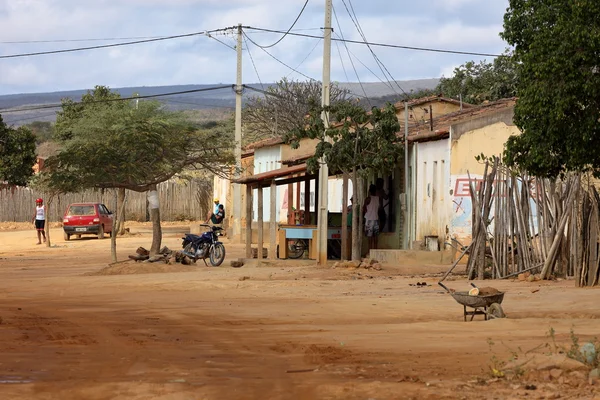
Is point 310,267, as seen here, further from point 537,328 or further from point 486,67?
point 486,67

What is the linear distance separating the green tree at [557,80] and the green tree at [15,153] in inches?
1878

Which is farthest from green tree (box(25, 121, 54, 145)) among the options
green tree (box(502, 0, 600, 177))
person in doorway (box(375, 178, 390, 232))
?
green tree (box(502, 0, 600, 177))

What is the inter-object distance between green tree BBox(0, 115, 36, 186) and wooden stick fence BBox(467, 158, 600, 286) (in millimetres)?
43627

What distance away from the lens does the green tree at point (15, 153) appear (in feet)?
193

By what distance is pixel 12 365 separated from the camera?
9.83 meters

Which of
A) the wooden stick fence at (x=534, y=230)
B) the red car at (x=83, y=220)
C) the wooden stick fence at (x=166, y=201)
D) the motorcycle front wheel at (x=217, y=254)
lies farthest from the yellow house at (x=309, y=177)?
the wooden stick fence at (x=534, y=230)

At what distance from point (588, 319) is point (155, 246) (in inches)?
578

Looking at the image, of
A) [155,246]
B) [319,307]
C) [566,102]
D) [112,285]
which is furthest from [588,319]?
[155,246]

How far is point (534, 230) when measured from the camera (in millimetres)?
18844

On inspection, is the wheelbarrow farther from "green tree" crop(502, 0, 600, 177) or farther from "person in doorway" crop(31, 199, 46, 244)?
"person in doorway" crop(31, 199, 46, 244)

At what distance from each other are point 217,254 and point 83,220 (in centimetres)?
1866

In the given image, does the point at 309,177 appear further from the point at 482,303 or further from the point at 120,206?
the point at 482,303

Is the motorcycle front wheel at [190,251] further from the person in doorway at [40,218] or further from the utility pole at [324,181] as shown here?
the person in doorway at [40,218]

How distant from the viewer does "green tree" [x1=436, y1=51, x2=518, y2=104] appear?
45875mm
